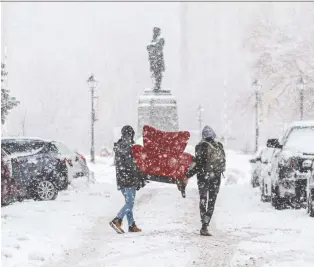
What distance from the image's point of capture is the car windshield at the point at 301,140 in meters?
13.6

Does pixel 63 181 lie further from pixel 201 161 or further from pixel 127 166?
pixel 201 161

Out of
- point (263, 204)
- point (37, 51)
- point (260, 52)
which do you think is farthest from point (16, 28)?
point (263, 204)

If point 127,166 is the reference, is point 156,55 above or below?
above

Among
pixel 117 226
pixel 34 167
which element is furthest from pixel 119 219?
pixel 34 167

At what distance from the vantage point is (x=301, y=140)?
14.0m

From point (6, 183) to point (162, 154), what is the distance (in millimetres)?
3890

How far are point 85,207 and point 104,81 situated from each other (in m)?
71.0

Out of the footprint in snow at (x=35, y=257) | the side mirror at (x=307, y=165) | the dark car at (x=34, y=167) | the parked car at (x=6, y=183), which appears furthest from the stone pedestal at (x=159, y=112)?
the footprint in snow at (x=35, y=257)

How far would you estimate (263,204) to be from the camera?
52.4ft

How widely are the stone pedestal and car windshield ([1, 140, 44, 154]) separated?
14.4m

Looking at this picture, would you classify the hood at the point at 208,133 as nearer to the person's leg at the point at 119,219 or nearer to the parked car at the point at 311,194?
the person's leg at the point at 119,219

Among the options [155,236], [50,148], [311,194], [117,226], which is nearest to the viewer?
[155,236]

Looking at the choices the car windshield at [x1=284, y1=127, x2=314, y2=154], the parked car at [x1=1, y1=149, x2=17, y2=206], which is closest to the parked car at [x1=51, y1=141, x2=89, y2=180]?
the parked car at [x1=1, y1=149, x2=17, y2=206]

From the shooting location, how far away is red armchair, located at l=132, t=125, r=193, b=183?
33.2 feet
